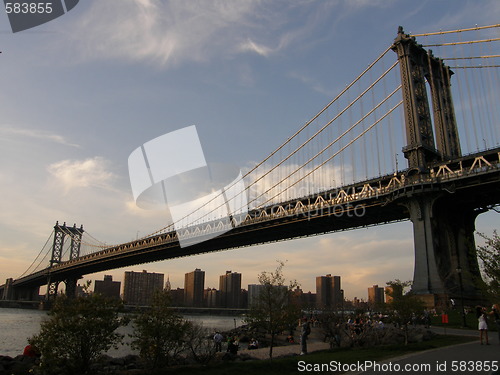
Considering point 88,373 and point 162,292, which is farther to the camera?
point 162,292

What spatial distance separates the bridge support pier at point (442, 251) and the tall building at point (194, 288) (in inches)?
3964

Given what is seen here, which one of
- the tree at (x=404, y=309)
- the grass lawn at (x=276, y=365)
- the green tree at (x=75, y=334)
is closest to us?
the green tree at (x=75, y=334)

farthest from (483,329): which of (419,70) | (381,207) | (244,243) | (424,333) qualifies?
(244,243)

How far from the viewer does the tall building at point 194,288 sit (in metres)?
129

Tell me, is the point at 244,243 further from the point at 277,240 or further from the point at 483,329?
the point at 483,329

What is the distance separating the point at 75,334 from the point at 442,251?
32213 millimetres

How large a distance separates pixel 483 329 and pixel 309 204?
33.2 m

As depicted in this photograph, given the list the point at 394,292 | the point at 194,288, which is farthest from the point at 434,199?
the point at 194,288

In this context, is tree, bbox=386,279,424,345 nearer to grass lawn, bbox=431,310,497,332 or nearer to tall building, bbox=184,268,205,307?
grass lawn, bbox=431,310,497,332

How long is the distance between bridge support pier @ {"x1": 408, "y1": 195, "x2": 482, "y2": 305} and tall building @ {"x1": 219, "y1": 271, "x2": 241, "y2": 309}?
10375 centimetres

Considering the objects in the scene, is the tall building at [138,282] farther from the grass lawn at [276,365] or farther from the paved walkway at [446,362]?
the paved walkway at [446,362]

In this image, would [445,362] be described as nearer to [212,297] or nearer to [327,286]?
[327,286]

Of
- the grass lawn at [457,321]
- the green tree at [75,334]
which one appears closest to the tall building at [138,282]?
the grass lawn at [457,321]

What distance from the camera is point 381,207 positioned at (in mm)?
41781
